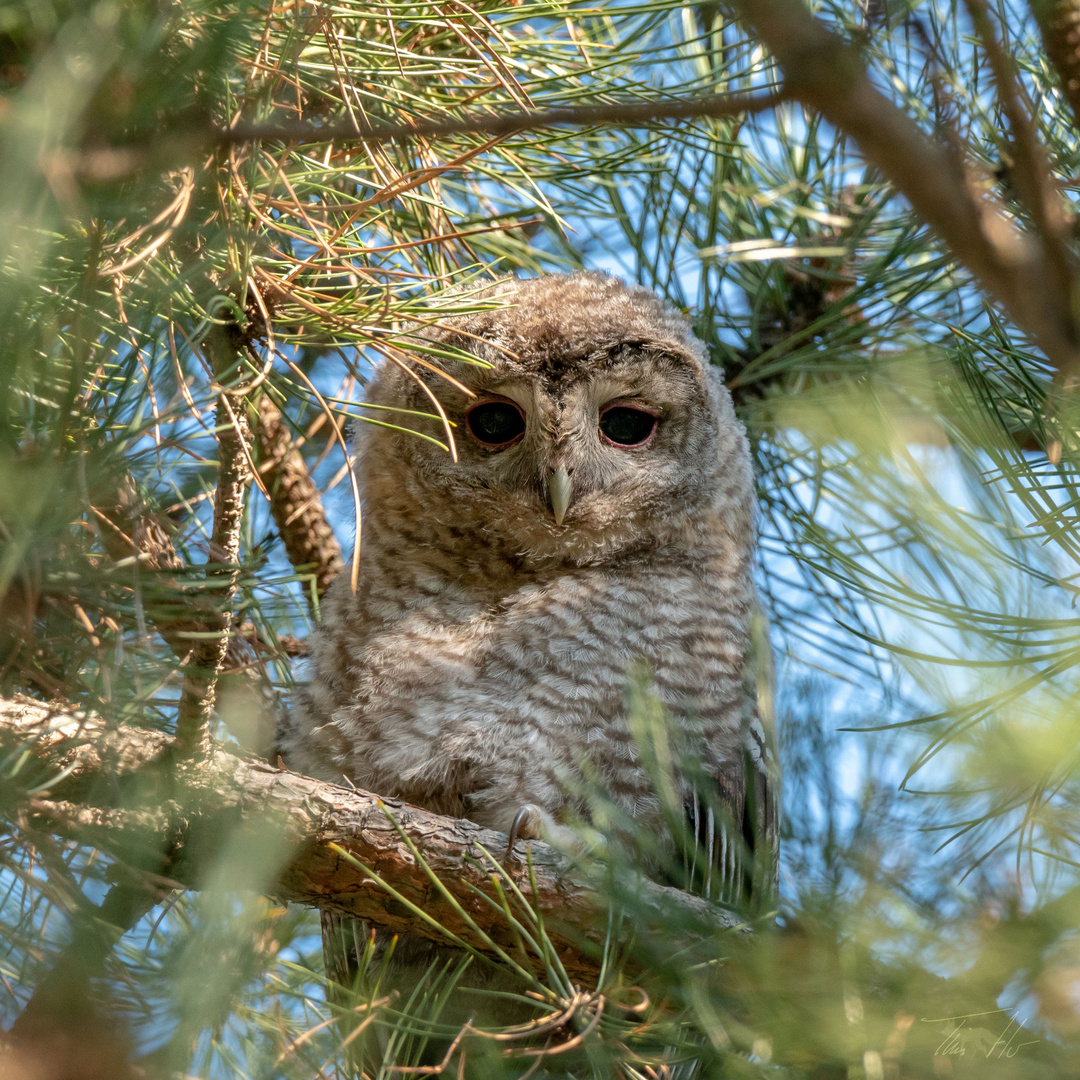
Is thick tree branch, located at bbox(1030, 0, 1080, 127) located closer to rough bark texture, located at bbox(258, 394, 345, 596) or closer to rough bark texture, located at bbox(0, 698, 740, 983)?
rough bark texture, located at bbox(0, 698, 740, 983)

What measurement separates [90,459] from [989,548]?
115 centimetres

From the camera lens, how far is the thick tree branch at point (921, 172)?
0.94 m

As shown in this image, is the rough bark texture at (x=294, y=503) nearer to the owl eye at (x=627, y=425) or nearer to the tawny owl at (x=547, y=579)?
the tawny owl at (x=547, y=579)

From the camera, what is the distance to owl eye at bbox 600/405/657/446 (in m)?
2.96

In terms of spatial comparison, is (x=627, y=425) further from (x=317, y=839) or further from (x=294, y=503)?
(x=317, y=839)

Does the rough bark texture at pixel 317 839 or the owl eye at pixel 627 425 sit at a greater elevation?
the owl eye at pixel 627 425

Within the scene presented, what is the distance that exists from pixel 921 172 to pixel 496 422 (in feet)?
6.58

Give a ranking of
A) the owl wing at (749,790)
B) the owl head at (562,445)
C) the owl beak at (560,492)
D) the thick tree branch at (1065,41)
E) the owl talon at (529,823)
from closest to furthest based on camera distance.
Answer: the thick tree branch at (1065,41) → the owl talon at (529,823) → the owl wing at (749,790) → the owl beak at (560,492) → the owl head at (562,445)

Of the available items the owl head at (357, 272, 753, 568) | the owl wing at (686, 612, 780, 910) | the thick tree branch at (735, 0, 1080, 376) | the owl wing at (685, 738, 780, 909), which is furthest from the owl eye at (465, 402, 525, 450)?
the thick tree branch at (735, 0, 1080, 376)

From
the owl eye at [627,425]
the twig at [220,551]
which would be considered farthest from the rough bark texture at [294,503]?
the twig at [220,551]

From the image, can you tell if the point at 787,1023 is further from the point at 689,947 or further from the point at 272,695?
the point at 272,695

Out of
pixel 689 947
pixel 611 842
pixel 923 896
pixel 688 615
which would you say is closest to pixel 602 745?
pixel 688 615

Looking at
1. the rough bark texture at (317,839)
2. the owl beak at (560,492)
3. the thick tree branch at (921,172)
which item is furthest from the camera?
the owl beak at (560,492)

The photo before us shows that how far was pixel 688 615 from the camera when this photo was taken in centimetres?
270
